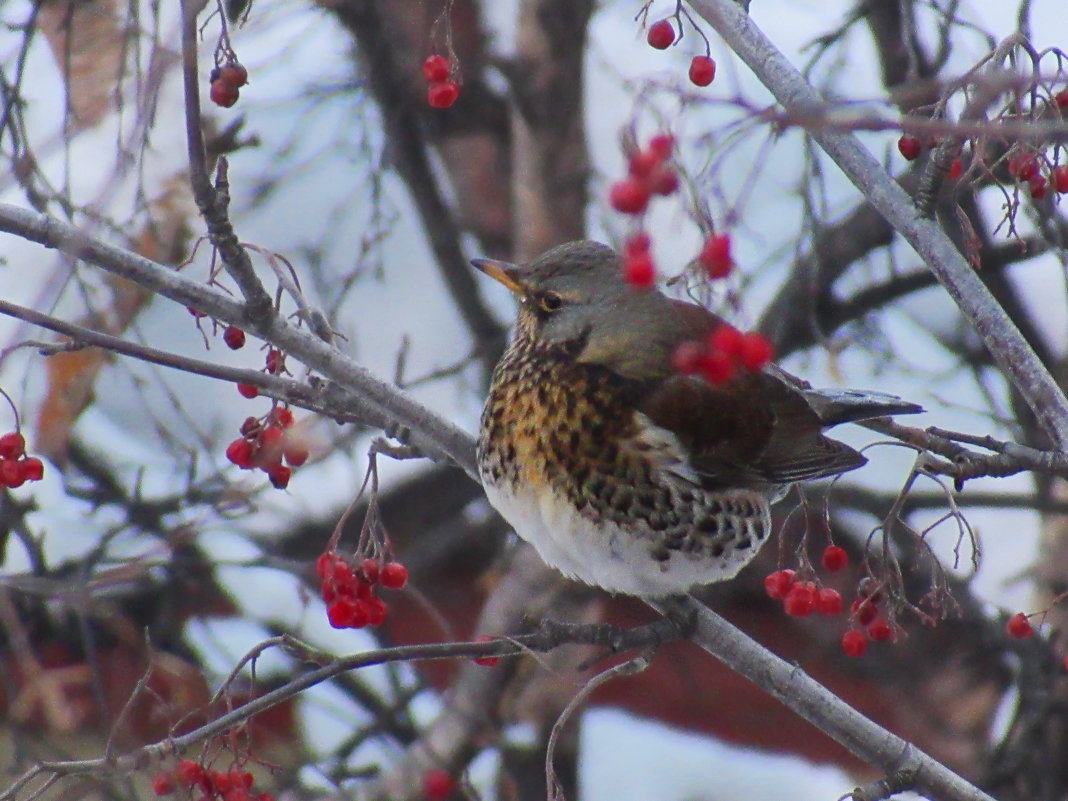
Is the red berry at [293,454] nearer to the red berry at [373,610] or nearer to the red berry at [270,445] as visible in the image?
the red berry at [270,445]

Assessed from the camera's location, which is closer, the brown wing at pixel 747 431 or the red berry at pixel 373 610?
the red berry at pixel 373 610

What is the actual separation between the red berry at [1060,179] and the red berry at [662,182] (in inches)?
35.1

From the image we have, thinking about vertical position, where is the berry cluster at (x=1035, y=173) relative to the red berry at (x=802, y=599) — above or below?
above

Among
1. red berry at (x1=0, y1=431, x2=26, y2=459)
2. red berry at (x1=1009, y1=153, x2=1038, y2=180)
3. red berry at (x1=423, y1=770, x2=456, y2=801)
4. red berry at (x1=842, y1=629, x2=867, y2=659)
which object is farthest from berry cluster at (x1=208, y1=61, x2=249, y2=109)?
red berry at (x1=423, y1=770, x2=456, y2=801)

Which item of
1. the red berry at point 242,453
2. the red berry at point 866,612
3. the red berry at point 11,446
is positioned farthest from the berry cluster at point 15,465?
the red berry at point 866,612

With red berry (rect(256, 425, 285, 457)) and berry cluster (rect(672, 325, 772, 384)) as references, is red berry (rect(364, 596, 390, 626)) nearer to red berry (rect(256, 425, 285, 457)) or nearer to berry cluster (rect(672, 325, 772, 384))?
red berry (rect(256, 425, 285, 457))

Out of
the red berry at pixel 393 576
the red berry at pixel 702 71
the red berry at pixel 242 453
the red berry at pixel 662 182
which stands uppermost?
the red berry at pixel 702 71

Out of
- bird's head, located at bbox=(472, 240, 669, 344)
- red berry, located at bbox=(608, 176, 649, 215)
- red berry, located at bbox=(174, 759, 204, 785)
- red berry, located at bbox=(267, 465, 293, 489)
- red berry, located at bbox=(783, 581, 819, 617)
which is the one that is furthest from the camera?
bird's head, located at bbox=(472, 240, 669, 344)

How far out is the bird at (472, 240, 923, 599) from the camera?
2410mm

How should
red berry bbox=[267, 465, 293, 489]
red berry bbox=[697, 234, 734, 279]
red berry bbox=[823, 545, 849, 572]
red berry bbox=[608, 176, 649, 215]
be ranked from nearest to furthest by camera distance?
red berry bbox=[608, 176, 649, 215], red berry bbox=[697, 234, 734, 279], red berry bbox=[267, 465, 293, 489], red berry bbox=[823, 545, 849, 572]

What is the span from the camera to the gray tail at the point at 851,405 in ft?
8.59

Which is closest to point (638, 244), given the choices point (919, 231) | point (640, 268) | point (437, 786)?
point (640, 268)

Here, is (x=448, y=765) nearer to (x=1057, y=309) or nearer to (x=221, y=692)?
(x=221, y=692)

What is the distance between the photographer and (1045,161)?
80.1 inches
